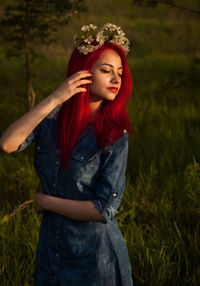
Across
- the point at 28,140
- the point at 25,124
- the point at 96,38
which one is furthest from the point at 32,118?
the point at 96,38

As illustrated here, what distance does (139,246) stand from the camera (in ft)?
8.68

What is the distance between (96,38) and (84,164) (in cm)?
60

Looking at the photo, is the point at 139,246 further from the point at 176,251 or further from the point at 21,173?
the point at 21,173

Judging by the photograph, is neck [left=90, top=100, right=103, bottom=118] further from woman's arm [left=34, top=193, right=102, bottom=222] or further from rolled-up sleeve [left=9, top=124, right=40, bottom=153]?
woman's arm [left=34, top=193, right=102, bottom=222]

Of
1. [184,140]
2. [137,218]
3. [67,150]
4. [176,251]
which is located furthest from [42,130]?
[184,140]

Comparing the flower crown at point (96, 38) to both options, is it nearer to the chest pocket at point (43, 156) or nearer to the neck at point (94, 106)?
the neck at point (94, 106)

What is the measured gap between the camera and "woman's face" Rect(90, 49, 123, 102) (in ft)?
5.75

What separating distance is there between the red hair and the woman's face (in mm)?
28

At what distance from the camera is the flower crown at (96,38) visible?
177cm

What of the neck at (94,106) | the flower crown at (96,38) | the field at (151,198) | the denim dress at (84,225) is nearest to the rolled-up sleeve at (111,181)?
the denim dress at (84,225)

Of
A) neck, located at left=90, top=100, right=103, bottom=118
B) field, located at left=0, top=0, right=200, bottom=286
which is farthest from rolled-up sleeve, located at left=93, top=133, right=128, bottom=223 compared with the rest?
field, located at left=0, top=0, right=200, bottom=286

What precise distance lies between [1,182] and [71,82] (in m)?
2.62

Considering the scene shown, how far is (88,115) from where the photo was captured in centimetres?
176

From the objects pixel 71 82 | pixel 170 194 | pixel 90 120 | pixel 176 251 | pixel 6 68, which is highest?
pixel 6 68
